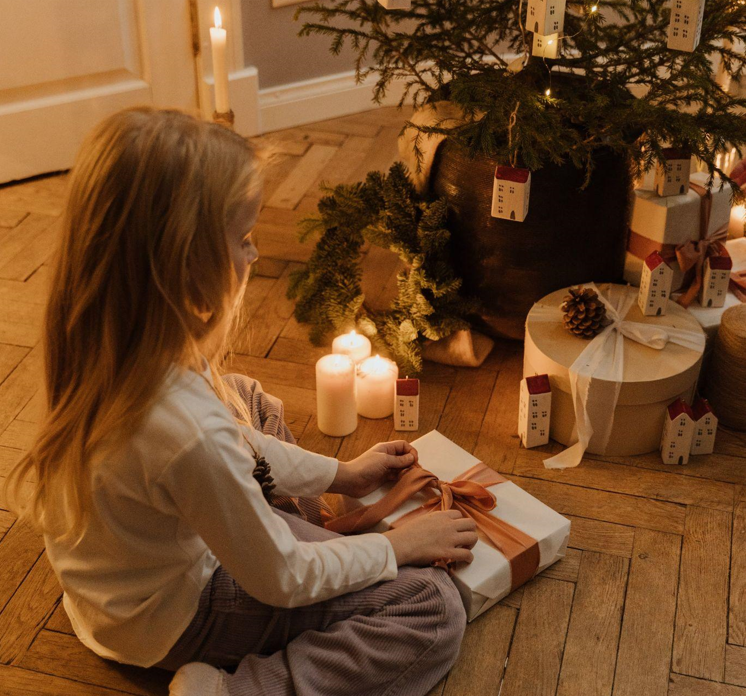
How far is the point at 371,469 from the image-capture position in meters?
1.39

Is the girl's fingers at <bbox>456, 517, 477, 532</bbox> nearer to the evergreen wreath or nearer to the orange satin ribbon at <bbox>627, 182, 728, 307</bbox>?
the evergreen wreath

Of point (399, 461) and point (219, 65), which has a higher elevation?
point (219, 65)

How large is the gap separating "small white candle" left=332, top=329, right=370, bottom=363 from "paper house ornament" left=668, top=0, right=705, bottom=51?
0.74 metres

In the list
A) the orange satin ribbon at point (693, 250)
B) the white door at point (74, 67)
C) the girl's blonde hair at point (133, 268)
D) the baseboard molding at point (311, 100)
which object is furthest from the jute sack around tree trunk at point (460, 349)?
the baseboard molding at point (311, 100)

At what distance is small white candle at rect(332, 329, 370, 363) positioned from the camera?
5.68ft

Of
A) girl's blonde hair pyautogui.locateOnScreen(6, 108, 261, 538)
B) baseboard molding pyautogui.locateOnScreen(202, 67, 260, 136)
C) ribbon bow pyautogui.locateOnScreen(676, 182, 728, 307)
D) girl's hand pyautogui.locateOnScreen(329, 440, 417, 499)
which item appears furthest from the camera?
baseboard molding pyautogui.locateOnScreen(202, 67, 260, 136)

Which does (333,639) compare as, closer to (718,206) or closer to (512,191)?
(512,191)

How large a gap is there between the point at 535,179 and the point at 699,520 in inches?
25.4

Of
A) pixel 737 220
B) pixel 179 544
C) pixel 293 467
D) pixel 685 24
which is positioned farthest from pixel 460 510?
pixel 737 220

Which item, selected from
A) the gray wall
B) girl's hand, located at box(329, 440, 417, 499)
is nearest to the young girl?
girl's hand, located at box(329, 440, 417, 499)

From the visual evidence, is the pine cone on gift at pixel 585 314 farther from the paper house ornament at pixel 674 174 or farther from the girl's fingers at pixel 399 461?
the girl's fingers at pixel 399 461

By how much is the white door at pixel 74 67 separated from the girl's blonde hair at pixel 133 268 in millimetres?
1436

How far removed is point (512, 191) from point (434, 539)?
0.62 meters

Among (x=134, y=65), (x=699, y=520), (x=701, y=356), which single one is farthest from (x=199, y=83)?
(x=699, y=520)
